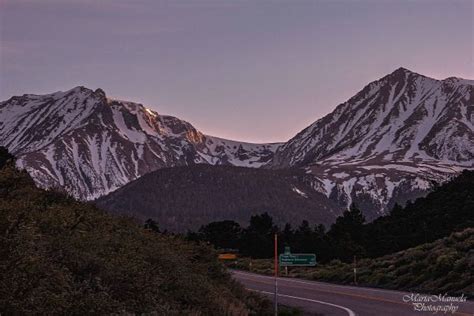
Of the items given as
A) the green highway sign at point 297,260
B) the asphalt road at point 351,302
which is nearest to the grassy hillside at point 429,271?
the asphalt road at point 351,302

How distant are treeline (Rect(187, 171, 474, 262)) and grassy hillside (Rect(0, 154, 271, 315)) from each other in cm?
3009

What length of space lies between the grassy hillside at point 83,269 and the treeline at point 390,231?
1185 inches

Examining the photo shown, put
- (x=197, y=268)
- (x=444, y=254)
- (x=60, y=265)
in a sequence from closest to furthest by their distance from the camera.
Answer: (x=60, y=265), (x=197, y=268), (x=444, y=254)

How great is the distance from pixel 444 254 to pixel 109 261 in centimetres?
2064

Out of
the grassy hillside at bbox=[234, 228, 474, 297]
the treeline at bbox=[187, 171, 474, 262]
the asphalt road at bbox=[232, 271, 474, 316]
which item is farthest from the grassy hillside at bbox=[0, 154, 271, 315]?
the treeline at bbox=[187, 171, 474, 262]

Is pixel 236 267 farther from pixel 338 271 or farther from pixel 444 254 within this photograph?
pixel 444 254

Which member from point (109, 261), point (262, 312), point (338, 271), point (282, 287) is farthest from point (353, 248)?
point (109, 261)

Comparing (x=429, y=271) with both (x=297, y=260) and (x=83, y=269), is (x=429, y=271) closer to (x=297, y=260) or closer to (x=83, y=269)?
(x=297, y=260)

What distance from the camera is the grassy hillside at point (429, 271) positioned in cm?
2595

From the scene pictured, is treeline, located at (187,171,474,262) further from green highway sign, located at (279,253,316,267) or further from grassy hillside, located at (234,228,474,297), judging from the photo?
green highway sign, located at (279,253,316,267)

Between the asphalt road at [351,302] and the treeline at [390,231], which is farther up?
the treeline at [390,231]

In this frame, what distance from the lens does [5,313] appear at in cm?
862

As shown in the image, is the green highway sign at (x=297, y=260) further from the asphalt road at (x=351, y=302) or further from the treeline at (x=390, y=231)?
the treeline at (x=390, y=231)

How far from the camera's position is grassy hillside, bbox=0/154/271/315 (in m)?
9.24
